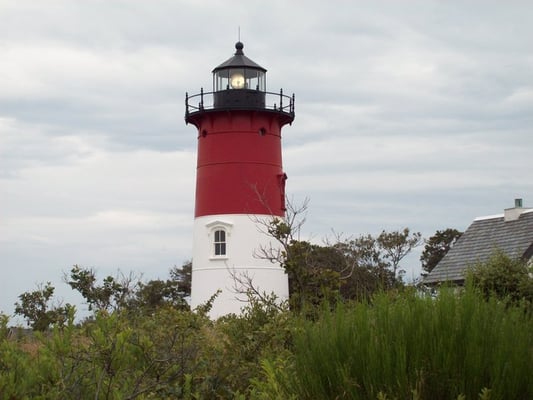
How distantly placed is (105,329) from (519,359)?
2941 mm

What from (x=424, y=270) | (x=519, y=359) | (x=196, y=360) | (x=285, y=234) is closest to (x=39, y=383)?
(x=196, y=360)

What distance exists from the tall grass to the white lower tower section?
23610 millimetres

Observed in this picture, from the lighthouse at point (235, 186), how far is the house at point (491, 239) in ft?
18.2

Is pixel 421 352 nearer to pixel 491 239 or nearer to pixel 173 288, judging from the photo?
pixel 491 239

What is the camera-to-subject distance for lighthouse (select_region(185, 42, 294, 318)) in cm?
3017

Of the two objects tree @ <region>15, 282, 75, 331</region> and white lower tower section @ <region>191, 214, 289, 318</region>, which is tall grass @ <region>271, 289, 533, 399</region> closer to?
tree @ <region>15, 282, 75, 331</region>

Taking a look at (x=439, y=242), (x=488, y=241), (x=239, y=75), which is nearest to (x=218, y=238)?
(x=239, y=75)

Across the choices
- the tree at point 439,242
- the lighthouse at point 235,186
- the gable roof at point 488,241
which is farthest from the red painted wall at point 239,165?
the tree at point 439,242

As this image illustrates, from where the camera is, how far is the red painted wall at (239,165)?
3041 cm

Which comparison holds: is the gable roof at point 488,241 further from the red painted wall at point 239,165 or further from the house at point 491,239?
the red painted wall at point 239,165

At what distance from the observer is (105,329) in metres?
6.71

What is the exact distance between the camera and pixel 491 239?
30797 millimetres

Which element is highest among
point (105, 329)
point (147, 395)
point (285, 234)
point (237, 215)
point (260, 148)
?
point (260, 148)

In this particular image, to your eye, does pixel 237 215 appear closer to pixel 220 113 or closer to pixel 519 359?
pixel 220 113
